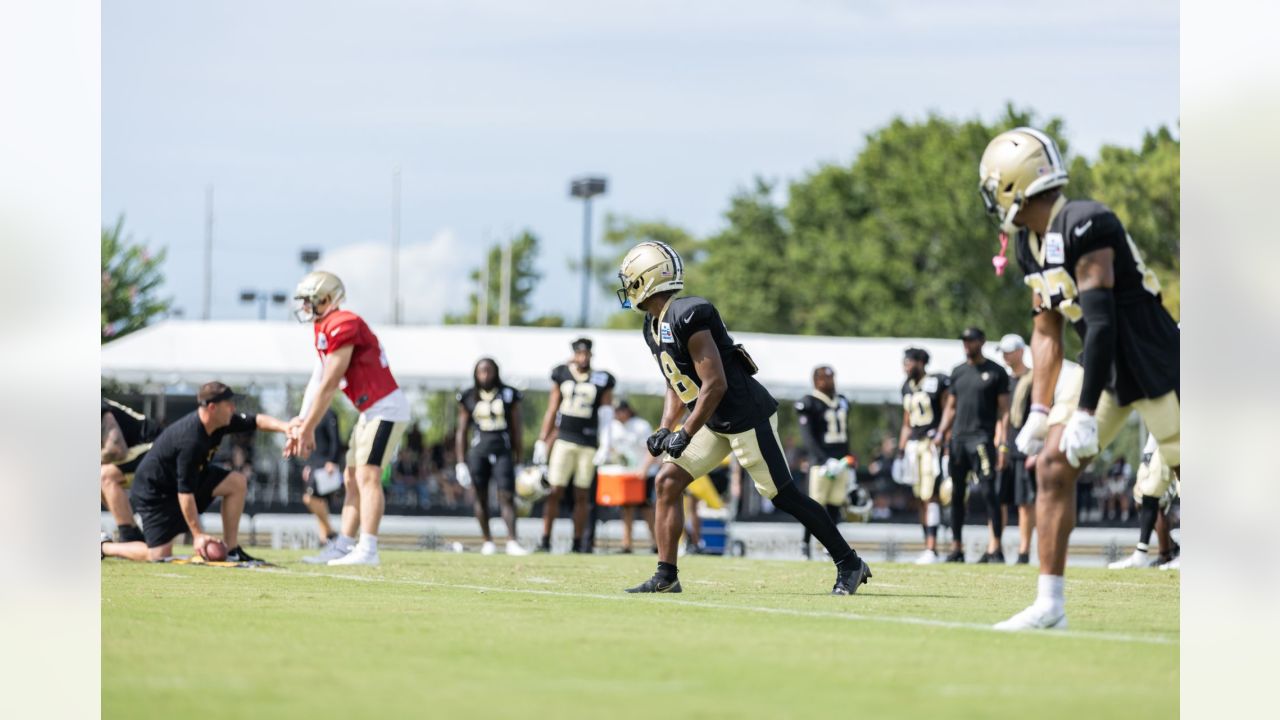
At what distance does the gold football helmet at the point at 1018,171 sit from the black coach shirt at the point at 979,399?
9274mm

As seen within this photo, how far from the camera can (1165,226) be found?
159 ft

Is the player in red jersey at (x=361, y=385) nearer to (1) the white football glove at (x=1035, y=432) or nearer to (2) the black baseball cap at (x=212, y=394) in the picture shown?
(2) the black baseball cap at (x=212, y=394)

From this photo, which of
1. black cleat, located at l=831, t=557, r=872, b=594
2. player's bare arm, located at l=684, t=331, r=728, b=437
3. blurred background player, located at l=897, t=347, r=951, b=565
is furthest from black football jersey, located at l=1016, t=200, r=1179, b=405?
blurred background player, located at l=897, t=347, r=951, b=565

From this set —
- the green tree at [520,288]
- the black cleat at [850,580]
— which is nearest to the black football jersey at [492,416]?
the black cleat at [850,580]

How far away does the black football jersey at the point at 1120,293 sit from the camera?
24.2ft

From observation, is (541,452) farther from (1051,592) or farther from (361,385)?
(1051,592)

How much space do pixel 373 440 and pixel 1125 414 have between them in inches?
262

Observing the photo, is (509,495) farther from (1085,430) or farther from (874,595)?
(1085,430)

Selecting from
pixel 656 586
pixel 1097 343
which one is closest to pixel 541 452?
pixel 656 586

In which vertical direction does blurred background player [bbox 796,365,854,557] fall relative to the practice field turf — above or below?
above

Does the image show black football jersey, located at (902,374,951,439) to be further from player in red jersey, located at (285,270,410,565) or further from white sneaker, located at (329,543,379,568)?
white sneaker, located at (329,543,379,568)

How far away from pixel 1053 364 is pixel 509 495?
35.6 feet

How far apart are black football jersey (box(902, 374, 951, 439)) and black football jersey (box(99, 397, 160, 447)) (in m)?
8.21

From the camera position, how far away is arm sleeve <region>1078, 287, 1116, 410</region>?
285 inches
